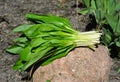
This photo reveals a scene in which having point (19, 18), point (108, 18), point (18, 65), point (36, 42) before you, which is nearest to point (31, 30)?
point (36, 42)

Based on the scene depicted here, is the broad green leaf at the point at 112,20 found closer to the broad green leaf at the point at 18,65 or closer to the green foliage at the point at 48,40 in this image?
the green foliage at the point at 48,40

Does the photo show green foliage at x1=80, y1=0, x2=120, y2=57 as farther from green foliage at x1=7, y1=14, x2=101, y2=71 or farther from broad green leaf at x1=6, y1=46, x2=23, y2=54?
broad green leaf at x1=6, y1=46, x2=23, y2=54

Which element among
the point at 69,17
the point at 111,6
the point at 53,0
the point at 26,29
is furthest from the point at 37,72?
the point at 53,0

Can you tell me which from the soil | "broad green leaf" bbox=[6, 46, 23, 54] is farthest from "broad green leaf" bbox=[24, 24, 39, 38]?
the soil

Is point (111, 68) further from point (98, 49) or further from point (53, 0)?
point (53, 0)

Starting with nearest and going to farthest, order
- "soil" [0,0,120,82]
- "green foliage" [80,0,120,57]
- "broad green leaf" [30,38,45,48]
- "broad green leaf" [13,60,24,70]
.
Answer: "broad green leaf" [30,38,45,48] → "broad green leaf" [13,60,24,70] → "green foliage" [80,0,120,57] → "soil" [0,0,120,82]

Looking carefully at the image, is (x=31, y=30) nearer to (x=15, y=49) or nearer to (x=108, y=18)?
(x=15, y=49)

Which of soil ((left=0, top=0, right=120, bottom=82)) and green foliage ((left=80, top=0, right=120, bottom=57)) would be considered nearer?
green foliage ((left=80, top=0, right=120, bottom=57))
